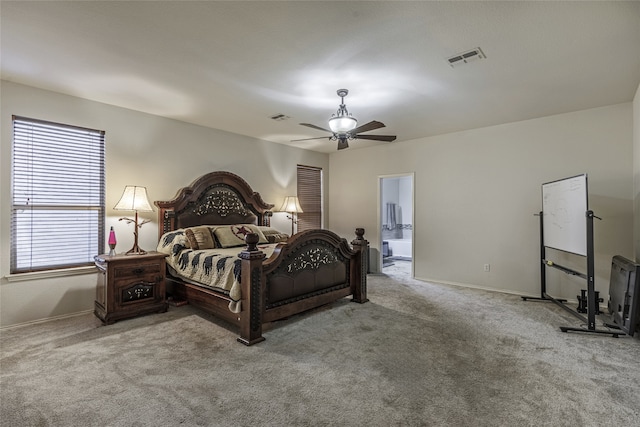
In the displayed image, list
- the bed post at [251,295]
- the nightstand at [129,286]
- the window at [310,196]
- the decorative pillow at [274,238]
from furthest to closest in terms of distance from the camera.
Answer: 1. the window at [310,196]
2. the decorative pillow at [274,238]
3. the nightstand at [129,286]
4. the bed post at [251,295]

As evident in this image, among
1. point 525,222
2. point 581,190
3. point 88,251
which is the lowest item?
point 88,251

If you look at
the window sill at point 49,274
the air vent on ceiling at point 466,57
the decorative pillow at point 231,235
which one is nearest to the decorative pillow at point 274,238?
the decorative pillow at point 231,235

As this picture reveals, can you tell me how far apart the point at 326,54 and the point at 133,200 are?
9.36ft

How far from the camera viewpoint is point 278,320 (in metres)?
3.43

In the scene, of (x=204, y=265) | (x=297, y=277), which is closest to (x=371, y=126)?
(x=297, y=277)

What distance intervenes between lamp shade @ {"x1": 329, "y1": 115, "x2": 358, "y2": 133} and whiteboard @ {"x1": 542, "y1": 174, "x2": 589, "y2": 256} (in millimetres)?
Answer: 2369

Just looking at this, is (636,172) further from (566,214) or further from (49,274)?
(49,274)

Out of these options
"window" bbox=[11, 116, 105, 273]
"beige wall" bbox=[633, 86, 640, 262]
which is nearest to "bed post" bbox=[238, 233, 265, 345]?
"window" bbox=[11, 116, 105, 273]

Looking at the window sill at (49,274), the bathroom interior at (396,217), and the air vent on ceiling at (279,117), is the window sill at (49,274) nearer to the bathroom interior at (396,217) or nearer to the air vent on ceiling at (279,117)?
the air vent on ceiling at (279,117)

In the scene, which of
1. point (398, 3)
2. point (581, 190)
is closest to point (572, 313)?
point (581, 190)

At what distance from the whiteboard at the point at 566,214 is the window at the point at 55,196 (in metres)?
5.49

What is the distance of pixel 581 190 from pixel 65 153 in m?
5.74

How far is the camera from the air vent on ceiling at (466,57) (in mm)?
2707

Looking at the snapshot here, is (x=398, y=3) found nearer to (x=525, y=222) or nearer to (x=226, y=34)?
(x=226, y=34)
